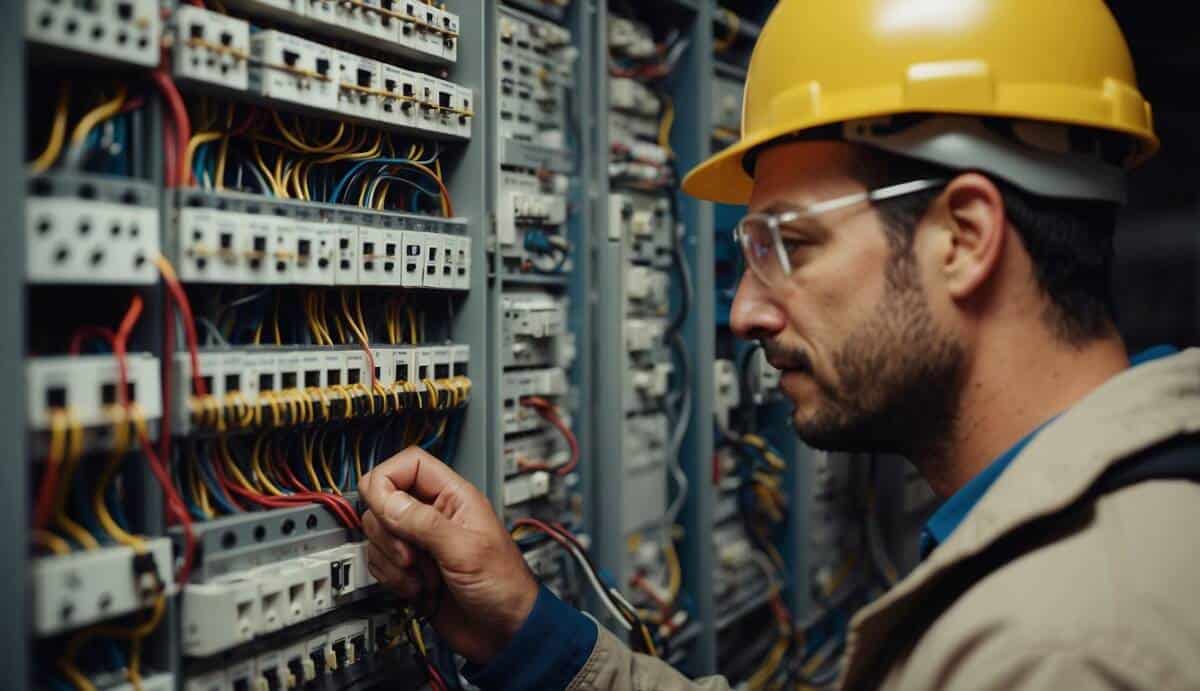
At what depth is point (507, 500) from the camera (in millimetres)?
1946

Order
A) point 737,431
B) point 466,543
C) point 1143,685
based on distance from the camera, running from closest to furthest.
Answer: point 1143,685, point 466,543, point 737,431

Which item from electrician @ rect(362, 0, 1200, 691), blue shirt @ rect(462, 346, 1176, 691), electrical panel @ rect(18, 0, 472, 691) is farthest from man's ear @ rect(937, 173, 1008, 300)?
electrical panel @ rect(18, 0, 472, 691)

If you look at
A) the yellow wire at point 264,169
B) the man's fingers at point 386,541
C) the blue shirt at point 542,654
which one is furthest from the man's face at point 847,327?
the yellow wire at point 264,169

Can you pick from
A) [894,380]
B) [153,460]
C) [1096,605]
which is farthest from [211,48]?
[1096,605]

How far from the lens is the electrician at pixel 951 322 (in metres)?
1.03

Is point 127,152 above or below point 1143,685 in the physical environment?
above

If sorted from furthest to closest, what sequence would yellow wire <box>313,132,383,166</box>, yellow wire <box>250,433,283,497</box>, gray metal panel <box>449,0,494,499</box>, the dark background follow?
1. the dark background
2. gray metal panel <box>449,0,494,499</box>
3. yellow wire <box>313,132,383,166</box>
4. yellow wire <box>250,433,283,497</box>

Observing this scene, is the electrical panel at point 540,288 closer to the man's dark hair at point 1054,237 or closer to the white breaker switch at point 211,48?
the white breaker switch at point 211,48

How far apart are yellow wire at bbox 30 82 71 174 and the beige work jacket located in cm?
109

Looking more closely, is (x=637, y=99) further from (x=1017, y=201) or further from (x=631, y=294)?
(x=1017, y=201)

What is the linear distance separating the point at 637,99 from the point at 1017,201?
1.39m

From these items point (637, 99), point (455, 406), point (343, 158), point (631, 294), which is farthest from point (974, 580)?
point (637, 99)

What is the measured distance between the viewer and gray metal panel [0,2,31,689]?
1.06m

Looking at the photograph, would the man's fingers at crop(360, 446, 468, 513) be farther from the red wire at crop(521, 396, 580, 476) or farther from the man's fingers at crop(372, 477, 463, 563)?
the red wire at crop(521, 396, 580, 476)
